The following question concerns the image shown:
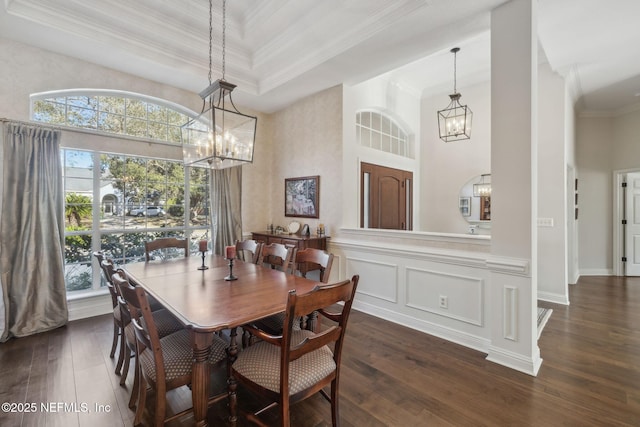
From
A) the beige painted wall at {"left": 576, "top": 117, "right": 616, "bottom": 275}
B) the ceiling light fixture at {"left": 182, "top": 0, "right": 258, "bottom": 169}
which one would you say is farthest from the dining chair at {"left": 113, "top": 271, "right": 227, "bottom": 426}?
the beige painted wall at {"left": 576, "top": 117, "right": 616, "bottom": 275}

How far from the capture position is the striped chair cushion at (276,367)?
4.92ft

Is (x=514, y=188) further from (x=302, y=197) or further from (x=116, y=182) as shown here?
(x=116, y=182)

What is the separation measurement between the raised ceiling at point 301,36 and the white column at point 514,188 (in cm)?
38

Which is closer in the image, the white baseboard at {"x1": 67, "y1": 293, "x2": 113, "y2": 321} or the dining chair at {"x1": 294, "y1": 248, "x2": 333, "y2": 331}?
the dining chair at {"x1": 294, "y1": 248, "x2": 333, "y2": 331}

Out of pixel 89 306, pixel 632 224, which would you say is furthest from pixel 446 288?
pixel 632 224

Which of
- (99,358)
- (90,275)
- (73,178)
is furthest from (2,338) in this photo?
(73,178)

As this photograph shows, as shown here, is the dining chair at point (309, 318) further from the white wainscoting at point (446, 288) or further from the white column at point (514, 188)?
the white column at point (514, 188)

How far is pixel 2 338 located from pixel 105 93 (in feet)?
9.59

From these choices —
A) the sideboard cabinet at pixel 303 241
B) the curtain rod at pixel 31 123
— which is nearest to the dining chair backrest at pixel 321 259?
the sideboard cabinet at pixel 303 241

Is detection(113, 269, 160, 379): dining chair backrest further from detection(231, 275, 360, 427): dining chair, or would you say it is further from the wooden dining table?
detection(231, 275, 360, 427): dining chair

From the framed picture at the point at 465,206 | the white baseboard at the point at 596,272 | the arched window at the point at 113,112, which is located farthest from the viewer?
the white baseboard at the point at 596,272

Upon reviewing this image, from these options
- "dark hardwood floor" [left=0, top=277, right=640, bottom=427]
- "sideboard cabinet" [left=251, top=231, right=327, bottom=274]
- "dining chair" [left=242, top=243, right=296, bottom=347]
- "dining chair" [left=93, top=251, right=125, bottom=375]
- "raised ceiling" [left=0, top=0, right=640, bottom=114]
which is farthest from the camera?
"sideboard cabinet" [left=251, top=231, right=327, bottom=274]

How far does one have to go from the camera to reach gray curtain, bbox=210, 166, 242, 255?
4.40m

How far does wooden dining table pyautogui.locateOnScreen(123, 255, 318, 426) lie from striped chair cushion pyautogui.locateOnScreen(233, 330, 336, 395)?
0.42 ft
